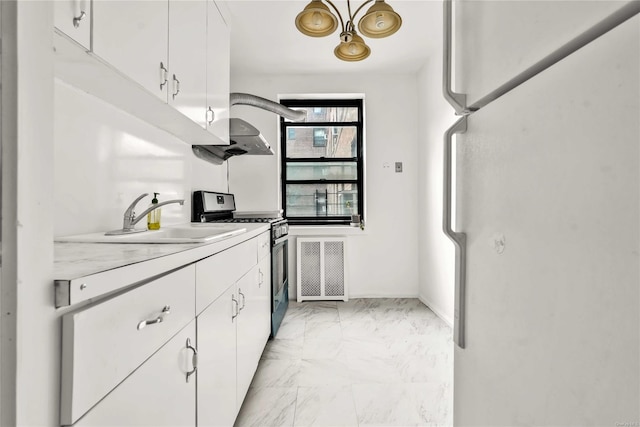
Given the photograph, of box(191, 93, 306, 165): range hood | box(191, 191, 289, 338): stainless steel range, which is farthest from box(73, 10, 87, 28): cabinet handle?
box(191, 191, 289, 338): stainless steel range

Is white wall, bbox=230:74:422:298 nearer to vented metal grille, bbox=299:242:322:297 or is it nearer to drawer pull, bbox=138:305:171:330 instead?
vented metal grille, bbox=299:242:322:297

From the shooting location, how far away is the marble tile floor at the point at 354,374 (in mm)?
1608

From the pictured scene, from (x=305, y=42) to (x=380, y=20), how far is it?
1363mm

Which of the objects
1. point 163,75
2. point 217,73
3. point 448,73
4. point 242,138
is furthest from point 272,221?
point 448,73

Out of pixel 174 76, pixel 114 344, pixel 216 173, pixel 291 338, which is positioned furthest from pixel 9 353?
pixel 216 173

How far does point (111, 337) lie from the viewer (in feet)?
1.96

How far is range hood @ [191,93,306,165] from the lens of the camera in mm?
2543

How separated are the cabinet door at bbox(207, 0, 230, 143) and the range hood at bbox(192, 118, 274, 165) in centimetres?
13

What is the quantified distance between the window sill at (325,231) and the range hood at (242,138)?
3.26ft

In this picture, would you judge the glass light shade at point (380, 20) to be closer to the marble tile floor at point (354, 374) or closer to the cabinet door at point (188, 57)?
the cabinet door at point (188, 57)

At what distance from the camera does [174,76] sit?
152 cm

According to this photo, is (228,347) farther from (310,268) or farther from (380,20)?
(310,268)

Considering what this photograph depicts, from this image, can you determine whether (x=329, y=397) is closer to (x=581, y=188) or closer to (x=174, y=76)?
(x=581, y=188)

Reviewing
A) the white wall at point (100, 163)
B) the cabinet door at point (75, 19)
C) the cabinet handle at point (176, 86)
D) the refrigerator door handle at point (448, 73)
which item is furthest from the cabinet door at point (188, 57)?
the refrigerator door handle at point (448, 73)
